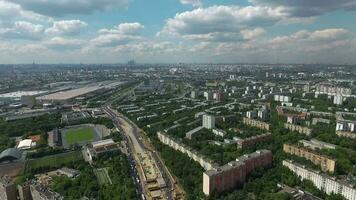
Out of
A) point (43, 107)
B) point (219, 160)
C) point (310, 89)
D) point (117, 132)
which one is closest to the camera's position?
point (219, 160)

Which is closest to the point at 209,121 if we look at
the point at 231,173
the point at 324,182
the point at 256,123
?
the point at 256,123

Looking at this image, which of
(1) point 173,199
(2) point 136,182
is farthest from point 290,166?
(2) point 136,182

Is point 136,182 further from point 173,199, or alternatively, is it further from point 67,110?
point 67,110

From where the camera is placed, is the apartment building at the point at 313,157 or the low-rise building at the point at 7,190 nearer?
the low-rise building at the point at 7,190

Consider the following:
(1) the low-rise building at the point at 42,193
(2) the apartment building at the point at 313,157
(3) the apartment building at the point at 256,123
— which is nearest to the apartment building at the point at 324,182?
(2) the apartment building at the point at 313,157

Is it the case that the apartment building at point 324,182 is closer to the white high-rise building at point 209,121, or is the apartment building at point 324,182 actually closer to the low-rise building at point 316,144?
the low-rise building at point 316,144

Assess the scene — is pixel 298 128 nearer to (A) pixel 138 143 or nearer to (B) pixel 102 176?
(A) pixel 138 143
